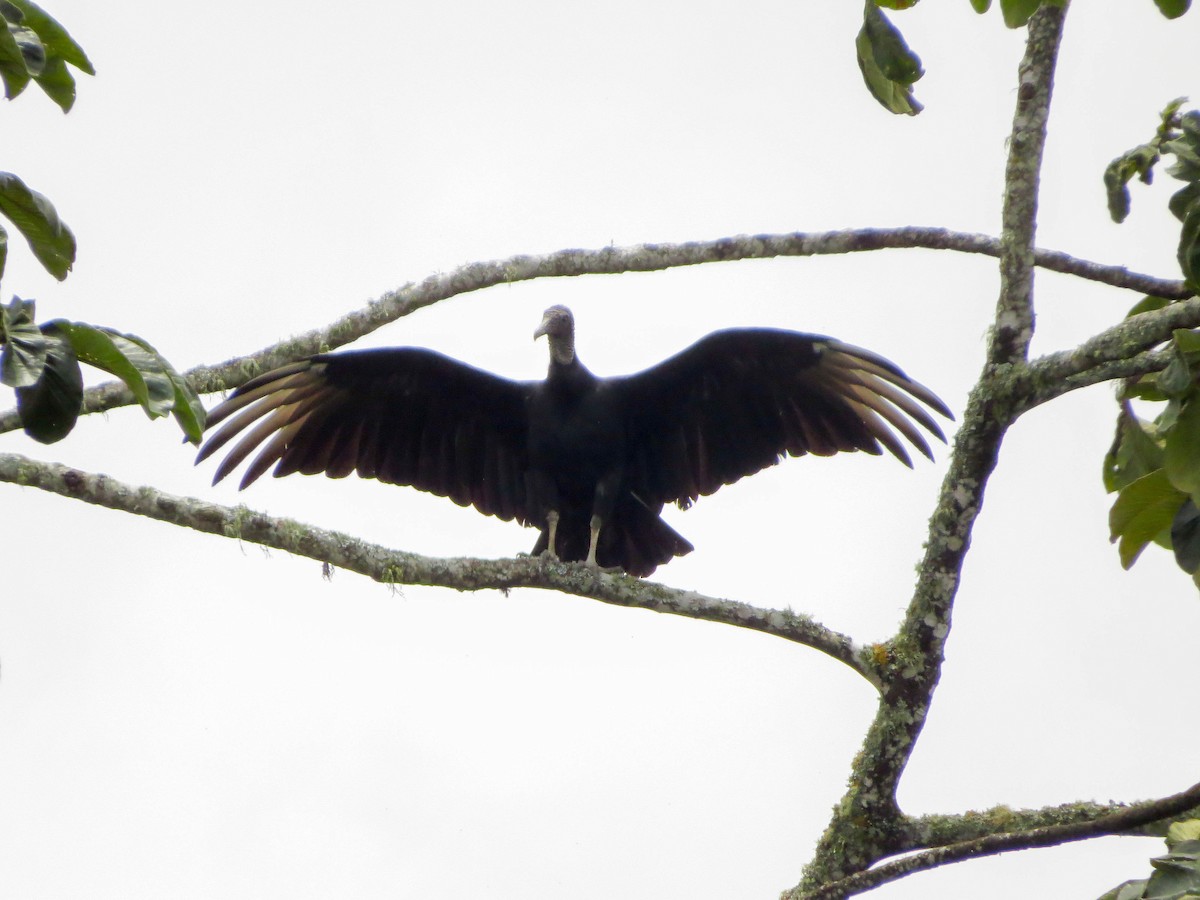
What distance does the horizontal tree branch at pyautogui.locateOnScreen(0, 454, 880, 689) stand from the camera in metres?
3.36

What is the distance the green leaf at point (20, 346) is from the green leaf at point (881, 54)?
172 cm

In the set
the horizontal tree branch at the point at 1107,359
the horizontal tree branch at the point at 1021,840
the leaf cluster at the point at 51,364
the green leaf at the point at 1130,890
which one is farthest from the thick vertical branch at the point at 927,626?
the leaf cluster at the point at 51,364

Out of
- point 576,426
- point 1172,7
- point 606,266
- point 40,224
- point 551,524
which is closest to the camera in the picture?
point 40,224

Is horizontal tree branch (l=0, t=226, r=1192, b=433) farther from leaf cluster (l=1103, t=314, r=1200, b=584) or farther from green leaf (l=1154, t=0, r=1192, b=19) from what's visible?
green leaf (l=1154, t=0, r=1192, b=19)

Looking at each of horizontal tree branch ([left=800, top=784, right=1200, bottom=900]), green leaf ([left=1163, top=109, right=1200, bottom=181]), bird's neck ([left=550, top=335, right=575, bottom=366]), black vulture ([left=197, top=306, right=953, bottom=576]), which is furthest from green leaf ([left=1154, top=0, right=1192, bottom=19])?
bird's neck ([left=550, top=335, right=575, bottom=366])

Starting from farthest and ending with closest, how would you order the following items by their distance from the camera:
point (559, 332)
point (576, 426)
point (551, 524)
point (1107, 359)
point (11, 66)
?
point (559, 332) → point (551, 524) → point (576, 426) → point (1107, 359) → point (11, 66)

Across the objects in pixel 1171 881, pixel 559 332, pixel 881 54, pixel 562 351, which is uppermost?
pixel 559 332

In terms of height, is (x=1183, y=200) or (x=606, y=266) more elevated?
(x=606, y=266)

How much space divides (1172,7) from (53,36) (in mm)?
1880

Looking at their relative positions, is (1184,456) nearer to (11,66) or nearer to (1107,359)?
(1107,359)

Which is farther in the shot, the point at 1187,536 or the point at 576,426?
the point at 576,426

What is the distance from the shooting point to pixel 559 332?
4.83 meters

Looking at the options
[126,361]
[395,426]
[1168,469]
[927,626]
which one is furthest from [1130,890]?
[395,426]

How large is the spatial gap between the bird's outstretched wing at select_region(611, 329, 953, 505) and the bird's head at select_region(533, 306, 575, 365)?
0.22m
